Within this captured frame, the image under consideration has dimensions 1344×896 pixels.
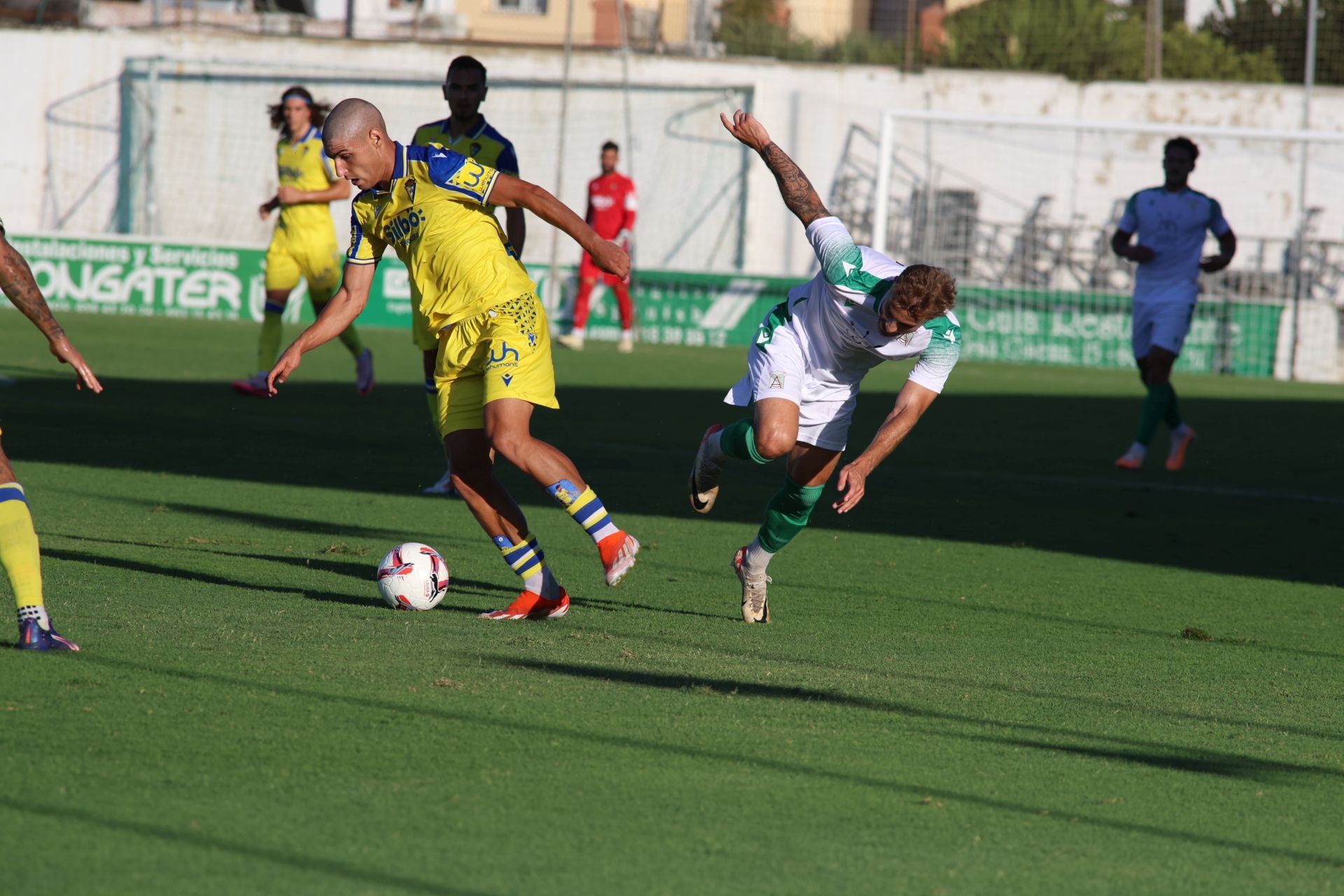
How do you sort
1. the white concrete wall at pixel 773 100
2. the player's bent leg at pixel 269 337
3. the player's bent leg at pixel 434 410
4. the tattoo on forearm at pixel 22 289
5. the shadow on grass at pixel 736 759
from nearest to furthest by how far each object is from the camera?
the shadow on grass at pixel 736 759 < the tattoo on forearm at pixel 22 289 < the player's bent leg at pixel 434 410 < the player's bent leg at pixel 269 337 < the white concrete wall at pixel 773 100

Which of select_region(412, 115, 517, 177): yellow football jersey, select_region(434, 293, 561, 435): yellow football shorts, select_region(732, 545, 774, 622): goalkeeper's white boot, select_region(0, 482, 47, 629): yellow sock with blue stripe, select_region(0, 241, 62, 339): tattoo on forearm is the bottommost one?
select_region(732, 545, 774, 622): goalkeeper's white boot

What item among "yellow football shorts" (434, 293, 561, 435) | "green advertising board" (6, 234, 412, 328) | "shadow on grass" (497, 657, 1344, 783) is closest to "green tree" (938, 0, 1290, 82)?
"green advertising board" (6, 234, 412, 328)

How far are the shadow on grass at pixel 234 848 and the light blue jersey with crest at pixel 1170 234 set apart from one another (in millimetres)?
10132

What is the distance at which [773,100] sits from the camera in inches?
1204

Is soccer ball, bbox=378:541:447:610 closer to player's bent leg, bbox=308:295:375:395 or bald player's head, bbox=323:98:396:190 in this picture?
bald player's head, bbox=323:98:396:190

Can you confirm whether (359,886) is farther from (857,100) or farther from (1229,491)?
(857,100)

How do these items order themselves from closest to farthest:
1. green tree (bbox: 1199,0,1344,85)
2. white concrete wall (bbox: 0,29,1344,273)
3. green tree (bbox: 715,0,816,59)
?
white concrete wall (bbox: 0,29,1344,273), green tree (bbox: 1199,0,1344,85), green tree (bbox: 715,0,816,59)

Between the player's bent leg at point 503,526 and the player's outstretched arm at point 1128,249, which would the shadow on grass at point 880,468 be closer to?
the player's outstretched arm at point 1128,249

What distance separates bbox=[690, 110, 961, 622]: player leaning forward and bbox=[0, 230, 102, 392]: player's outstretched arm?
8.40 feet

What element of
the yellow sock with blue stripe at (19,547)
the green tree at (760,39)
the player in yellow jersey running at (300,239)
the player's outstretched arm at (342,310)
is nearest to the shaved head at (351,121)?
the player's outstretched arm at (342,310)

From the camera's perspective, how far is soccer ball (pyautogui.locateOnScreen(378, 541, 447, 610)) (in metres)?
6.18

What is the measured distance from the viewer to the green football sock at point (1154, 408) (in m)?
12.1

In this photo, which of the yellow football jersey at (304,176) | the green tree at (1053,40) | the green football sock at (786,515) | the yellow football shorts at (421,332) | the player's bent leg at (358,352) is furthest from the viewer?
the green tree at (1053,40)

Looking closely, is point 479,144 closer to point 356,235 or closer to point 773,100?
point 356,235
